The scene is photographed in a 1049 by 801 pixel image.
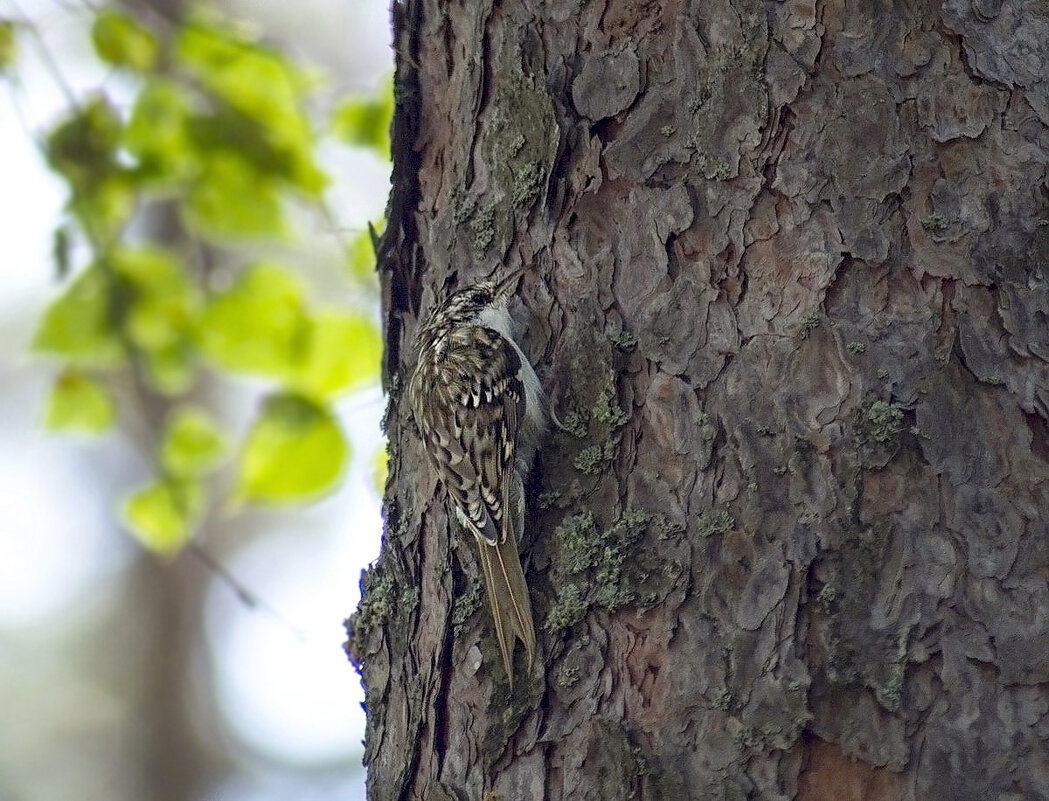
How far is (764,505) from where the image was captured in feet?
6.20

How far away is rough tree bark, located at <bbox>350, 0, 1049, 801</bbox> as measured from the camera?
1.77 metres

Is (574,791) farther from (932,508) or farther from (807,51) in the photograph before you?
(807,51)

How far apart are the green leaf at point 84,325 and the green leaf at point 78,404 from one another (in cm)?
14

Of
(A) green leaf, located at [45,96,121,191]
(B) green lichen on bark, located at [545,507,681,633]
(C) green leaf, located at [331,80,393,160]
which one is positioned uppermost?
(C) green leaf, located at [331,80,393,160]

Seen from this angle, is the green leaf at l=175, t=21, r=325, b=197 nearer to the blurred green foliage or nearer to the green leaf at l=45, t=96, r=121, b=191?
the blurred green foliage

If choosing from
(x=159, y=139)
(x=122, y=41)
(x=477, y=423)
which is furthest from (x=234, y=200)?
(x=477, y=423)

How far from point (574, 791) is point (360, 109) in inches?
81.3

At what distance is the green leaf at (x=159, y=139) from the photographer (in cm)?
319

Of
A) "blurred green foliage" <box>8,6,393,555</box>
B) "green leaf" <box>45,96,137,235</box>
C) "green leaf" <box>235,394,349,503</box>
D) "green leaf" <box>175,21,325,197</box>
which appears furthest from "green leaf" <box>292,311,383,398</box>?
"green leaf" <box>45,96,137,235</box>

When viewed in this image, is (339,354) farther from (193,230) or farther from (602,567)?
(602,567)

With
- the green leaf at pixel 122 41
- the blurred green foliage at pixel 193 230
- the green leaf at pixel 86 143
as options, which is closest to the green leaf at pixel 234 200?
the blurred green foliage at pixel 193 230

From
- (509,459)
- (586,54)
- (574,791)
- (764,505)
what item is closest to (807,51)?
(586,54)

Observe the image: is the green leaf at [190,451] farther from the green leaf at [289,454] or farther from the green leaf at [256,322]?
the green leaf at [289,454]

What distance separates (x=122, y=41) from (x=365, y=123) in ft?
2.30
